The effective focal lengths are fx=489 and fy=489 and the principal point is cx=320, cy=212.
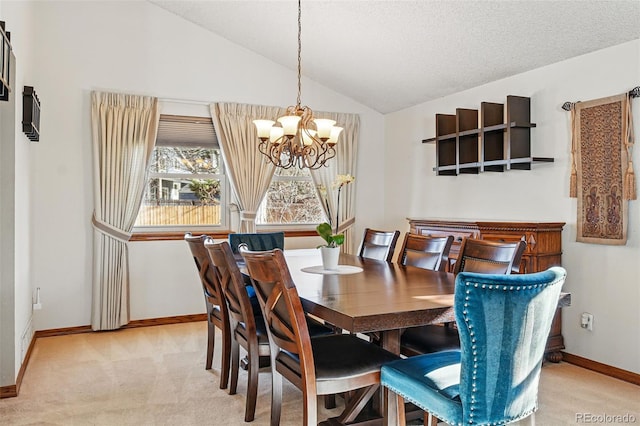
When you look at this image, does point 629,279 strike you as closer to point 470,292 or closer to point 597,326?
point 597,326

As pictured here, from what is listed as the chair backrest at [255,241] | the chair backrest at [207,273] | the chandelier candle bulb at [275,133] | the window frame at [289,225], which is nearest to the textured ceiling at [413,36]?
the window frame at [289,225]

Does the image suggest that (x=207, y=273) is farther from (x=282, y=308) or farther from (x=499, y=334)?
(x=499, y=334)

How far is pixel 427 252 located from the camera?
10.8ft

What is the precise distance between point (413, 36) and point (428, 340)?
2571 mm

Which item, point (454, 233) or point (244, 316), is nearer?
point (244, 316)

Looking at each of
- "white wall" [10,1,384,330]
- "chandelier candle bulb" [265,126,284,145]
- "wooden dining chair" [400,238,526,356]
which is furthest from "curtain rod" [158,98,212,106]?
"wooden dining chair" [400,238,526,356]

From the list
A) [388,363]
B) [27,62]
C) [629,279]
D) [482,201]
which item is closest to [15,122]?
[27,62]

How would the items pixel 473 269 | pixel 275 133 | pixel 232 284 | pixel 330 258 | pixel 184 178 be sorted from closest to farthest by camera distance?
pixel 232 284 → pixel 473 269 → pixel 330 258 → pixel 275 133 → pixel 184 178

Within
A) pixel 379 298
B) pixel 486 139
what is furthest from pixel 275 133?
pixel 486 139

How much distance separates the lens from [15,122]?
3068 mm

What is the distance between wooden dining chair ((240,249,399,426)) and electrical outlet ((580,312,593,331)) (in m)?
2.07

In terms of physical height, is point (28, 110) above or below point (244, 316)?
above

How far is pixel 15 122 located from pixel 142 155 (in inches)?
68.1

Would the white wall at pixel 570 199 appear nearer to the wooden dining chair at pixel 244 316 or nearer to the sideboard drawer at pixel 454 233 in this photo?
the sideboard drawer at pixel 454 233
